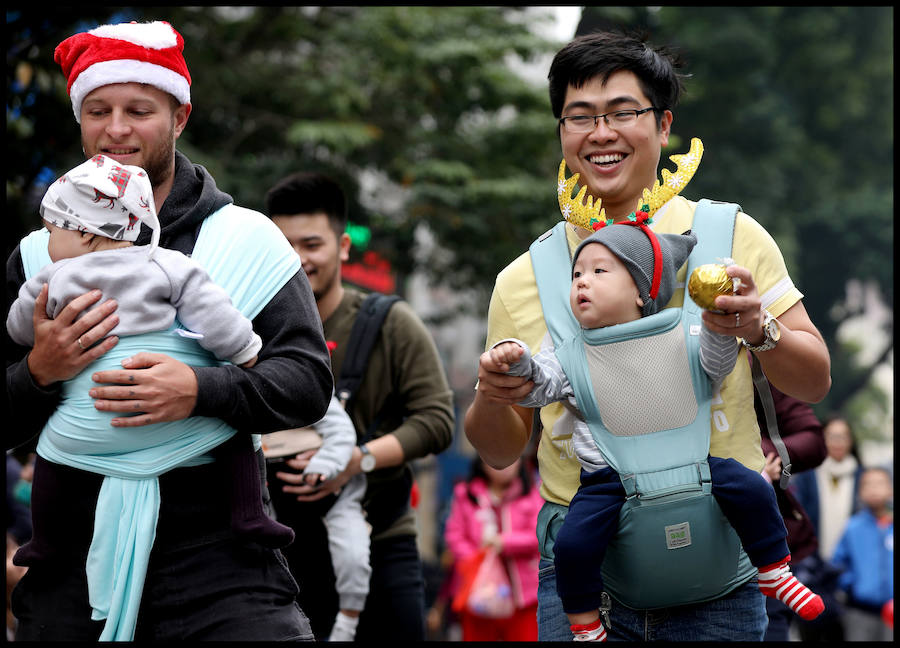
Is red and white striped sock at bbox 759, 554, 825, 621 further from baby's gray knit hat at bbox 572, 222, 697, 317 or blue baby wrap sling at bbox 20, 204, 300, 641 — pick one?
blue baby wrap sling at bbox 20, 204, 300, 641

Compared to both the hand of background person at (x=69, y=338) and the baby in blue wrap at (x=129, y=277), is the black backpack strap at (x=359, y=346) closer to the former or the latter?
the baby in blue wrap at (x=129, y=277)

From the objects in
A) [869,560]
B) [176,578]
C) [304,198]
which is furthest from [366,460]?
[869,560]

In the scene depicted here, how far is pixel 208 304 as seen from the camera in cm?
294

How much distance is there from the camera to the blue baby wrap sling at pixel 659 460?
3.00 meters

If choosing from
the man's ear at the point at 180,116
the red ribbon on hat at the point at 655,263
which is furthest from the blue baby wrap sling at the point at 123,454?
the red ribbon on hat at the point at 655,263

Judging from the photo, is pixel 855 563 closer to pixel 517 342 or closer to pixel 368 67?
pixel 517 342

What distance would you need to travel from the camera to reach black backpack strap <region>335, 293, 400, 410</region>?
478cm

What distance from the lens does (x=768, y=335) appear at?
296 centimetres

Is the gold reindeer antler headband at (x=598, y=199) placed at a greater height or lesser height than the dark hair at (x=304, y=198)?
lesser

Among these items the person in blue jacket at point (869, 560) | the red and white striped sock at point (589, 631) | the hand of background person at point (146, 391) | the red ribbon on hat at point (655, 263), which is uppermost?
the red ribbon on hat at point (655, 263)

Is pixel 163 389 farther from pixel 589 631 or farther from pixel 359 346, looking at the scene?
pixel 359 346

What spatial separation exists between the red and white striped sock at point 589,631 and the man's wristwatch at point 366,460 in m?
1.71

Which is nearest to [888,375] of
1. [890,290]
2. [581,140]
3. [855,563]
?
[890,290]

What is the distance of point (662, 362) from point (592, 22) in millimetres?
1645
